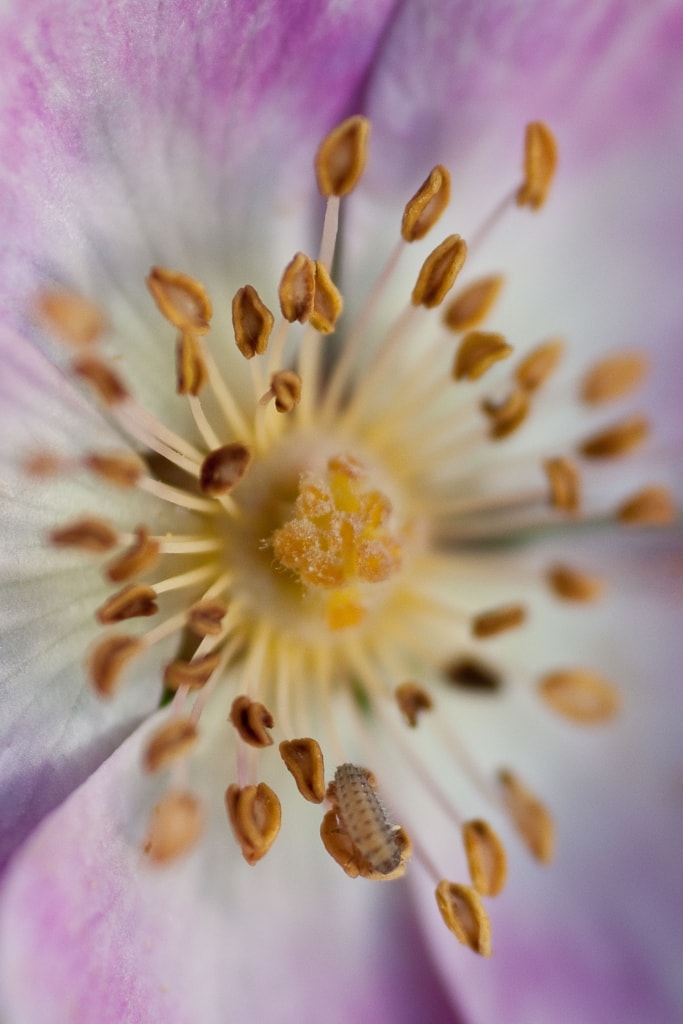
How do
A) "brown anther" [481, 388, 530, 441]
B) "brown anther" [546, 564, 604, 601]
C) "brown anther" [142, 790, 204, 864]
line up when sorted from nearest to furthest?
"brown anther" [142, 790, 204, 864] < "brown anther" [481, 388, 530, 441] < "brown anther" [546, 564, 604, 601]

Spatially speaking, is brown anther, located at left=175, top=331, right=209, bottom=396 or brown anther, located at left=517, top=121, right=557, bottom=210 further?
brown anther, located at left=517, top=121, right=557, bottom=210

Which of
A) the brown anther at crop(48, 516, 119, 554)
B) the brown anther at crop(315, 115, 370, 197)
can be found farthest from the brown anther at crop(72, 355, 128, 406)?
the brown anther at crop(315, 115, 370, 197)

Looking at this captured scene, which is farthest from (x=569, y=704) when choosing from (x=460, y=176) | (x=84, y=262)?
(x=84, y=262)

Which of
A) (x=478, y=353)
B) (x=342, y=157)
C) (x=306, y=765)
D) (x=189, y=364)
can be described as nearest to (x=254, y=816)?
(x=306, y=765)

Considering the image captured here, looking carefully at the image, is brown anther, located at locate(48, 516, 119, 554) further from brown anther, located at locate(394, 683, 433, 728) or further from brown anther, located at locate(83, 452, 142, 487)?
brown anther, located at locate(394, 683, 433, 728)


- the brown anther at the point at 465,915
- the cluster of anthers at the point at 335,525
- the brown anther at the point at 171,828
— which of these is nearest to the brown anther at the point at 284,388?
the cluster of anthers at the point at 335,525
